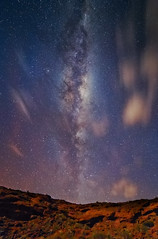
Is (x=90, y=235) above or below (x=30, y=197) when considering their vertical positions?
below

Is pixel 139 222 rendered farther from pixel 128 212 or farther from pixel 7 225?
pixel 7 225

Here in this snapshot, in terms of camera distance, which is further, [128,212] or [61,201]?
[61,201]

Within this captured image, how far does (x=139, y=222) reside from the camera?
28016mm

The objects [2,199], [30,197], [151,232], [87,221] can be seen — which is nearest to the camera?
[151,232]

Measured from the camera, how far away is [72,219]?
30625mm

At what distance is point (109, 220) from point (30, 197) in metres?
13.2

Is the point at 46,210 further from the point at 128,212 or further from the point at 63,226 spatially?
the point at 128,212

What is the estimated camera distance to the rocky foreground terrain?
25.8 meters

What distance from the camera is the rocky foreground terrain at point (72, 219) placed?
2580cm

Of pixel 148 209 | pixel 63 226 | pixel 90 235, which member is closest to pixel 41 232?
pixel 63 226

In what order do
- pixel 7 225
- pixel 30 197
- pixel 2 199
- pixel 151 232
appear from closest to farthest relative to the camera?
pixel 151 232 < pixel 7 225 < pixel 2 199 < pixel 30 197

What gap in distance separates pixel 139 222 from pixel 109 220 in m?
3.93

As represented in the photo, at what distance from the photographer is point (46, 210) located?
32.4 m

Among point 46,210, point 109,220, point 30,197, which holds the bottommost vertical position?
point 109,220
